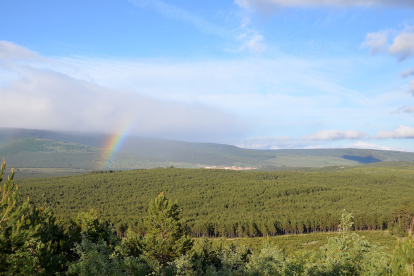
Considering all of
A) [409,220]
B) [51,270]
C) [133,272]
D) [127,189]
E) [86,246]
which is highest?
[86,246]

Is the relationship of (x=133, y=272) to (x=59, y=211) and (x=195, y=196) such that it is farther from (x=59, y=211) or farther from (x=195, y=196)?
(x=195, y=196)

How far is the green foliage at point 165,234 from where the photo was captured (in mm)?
33500

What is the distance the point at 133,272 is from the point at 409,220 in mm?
100140

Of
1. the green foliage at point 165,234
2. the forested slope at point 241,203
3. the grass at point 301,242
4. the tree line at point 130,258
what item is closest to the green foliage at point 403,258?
the tree line at point 130,258

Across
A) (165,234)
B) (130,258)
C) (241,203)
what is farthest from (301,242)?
(241,203)

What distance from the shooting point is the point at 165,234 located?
119 ft

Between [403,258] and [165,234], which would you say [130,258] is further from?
[165,234]

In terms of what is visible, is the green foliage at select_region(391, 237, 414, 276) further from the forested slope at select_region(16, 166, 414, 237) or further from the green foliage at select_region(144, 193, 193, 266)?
the forested slope at select_region(16, 166, 414, 237)

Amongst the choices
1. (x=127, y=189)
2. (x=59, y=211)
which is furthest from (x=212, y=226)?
(x=127, y=189)

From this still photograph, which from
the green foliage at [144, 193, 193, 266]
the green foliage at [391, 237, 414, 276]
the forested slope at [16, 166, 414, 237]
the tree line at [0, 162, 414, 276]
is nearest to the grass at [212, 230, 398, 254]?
the forested slope at [16, 166, 414, 237]

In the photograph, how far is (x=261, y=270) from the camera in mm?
19406

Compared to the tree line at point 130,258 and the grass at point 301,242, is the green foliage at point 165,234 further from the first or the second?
the grass at point 301,242

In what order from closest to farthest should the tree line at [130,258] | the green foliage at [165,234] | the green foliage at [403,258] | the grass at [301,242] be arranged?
the tree line at [130,258]
the green foliage at [403,258]
the green foliage at [165,234]
the grass at [301,242]

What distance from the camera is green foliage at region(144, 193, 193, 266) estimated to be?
1319 inches
